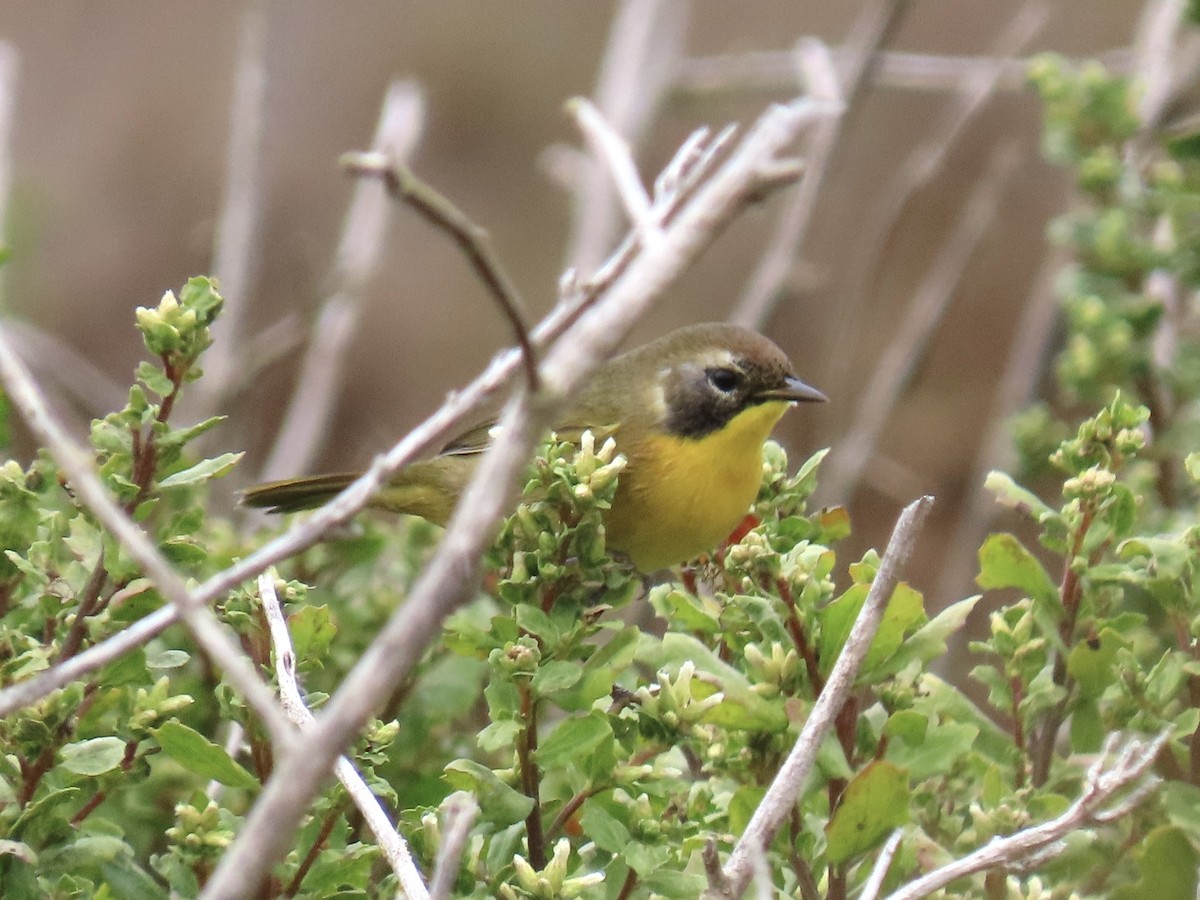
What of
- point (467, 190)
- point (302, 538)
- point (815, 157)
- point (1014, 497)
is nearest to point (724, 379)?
point (815, 157)

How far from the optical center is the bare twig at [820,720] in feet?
4.06

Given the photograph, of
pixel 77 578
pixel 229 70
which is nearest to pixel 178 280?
pixel 229 70

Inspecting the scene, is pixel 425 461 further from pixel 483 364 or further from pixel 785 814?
pixel 483 364

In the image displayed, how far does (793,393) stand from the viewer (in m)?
3.02

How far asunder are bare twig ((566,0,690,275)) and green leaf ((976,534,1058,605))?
2.31 m

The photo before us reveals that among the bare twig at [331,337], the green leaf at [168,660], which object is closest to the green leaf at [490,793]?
the green leaf at [168,660]

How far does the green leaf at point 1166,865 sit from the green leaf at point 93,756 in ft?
3.31

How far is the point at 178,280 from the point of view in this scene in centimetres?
667

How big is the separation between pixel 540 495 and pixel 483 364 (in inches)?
206

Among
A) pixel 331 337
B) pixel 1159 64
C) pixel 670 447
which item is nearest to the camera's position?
pixel 670 447

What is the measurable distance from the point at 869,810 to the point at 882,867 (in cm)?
5

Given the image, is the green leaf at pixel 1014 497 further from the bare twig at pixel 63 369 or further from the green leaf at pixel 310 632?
the bare twig at pixel 63 369

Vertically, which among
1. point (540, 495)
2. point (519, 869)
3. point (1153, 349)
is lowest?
point (519, 869)

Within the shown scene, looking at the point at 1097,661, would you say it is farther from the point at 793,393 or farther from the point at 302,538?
the point at 793,393
